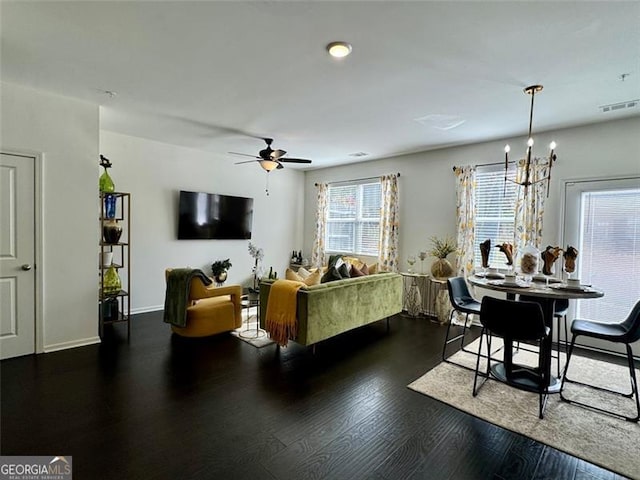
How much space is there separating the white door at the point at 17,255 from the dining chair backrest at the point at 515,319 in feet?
15.5

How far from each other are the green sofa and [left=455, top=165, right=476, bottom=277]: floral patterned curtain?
111 cm

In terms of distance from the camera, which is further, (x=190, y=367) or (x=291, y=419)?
(x=190, y=367)

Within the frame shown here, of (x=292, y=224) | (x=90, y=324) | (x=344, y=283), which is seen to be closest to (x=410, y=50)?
(x=344, y=283)

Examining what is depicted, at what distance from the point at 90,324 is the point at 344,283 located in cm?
313

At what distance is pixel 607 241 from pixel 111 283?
6304 millimetres

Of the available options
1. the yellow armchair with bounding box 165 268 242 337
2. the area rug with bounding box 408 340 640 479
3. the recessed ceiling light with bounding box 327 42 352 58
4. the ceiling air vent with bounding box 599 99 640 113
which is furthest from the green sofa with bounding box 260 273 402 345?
the ceiling air vent with bounding box 599 99 640 113

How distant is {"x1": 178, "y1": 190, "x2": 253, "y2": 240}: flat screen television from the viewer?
18.9ft

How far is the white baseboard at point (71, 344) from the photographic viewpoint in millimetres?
3637

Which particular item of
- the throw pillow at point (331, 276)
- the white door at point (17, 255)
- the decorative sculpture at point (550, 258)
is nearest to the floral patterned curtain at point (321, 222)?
the throw pillow at point (331, 276)

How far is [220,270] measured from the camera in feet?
20.2

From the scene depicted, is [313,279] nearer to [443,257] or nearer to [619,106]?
[443,257]

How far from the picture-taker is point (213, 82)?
3.17 metres

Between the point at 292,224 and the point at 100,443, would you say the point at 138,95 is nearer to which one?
the point at 100,443

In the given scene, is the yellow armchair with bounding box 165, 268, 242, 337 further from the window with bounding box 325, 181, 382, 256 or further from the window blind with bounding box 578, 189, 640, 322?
the window blind with bounding box 578, 189, 640, 322
